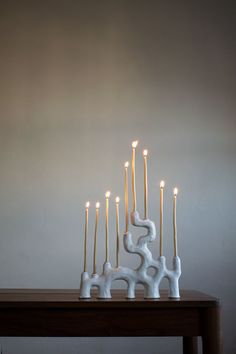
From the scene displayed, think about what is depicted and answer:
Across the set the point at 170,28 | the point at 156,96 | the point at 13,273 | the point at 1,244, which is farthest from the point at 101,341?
the point at 170,28

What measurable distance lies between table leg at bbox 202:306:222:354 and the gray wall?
4.78ft

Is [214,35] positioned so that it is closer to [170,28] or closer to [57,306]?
[170,28]

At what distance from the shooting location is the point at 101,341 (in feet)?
9.54

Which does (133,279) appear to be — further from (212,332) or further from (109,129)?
(109,129)

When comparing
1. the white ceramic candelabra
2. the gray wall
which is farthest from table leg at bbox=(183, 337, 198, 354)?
the gray wall

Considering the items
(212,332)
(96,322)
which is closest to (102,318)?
(96,322)

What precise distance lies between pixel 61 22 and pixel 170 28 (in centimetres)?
78

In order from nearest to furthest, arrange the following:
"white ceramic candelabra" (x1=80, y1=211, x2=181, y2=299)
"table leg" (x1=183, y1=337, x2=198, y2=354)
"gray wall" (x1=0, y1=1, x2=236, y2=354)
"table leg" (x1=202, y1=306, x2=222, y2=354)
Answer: "table leg" (x1=202, y1=306, x2=222, y2=354), "white ceramic candelabra" (x1=80, y1=211, x2=181, y2=299), "table leg" (x1=183, y1=337, x2=198, y2=354), "gray wall" (x1=0, y1=1, x2=236, y2=354)

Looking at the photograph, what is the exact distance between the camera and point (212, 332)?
1.55 metres

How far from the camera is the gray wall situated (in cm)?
304

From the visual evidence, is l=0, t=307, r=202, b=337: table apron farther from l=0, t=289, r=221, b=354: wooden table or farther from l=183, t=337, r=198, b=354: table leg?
l=183, t=337, r=198, b=354: table leg

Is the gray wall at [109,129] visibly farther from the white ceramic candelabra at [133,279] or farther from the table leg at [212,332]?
the table leg at [212,332]

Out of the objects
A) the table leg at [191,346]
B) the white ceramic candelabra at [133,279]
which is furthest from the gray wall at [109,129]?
the white ceramic candelabra at [133,279]

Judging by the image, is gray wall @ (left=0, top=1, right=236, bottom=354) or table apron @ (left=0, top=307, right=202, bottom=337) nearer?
table apron @ (left=0, top=307, right=202, bottom=337)
